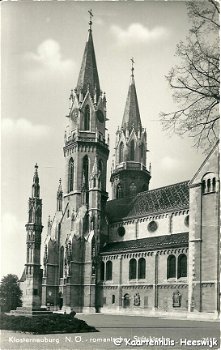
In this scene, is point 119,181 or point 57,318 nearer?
point 57,318

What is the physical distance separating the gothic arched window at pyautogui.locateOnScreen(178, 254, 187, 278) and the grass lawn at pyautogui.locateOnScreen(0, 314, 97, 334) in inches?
829

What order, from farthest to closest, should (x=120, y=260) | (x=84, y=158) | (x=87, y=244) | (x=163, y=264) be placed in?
(x=84, y=158) < (x=87, y=244) < (x=120, y=260) < (x=163, y=264)

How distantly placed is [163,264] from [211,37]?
2849 cm

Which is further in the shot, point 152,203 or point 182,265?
point 152,203

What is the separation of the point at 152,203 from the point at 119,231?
4.97m

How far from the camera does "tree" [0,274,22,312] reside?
5472 centimetres

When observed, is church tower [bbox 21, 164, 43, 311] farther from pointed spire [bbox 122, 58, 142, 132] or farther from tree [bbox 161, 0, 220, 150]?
pointed spire [bbox 122, 58, 142, 132]

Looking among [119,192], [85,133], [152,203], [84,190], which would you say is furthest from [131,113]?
[152,203]

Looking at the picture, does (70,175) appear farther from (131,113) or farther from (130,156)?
(131,113)

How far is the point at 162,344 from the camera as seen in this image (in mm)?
22562

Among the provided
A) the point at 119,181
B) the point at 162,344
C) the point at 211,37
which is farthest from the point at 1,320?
the point at 119,181

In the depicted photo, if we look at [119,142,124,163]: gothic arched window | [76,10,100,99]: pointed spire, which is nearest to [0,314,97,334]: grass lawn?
[76,10,100,99]: pointed spire

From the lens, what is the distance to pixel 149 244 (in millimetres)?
51531

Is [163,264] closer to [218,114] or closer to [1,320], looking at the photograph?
[1,320]
